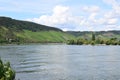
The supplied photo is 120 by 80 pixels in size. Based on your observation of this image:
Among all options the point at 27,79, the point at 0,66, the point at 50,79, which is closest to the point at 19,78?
the point at 27,79

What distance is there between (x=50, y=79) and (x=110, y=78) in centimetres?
1576

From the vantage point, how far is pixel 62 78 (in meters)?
78.9

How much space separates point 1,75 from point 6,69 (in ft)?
16.0

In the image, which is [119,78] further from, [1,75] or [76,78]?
[1,75]

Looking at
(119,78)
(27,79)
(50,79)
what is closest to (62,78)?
(50,79)

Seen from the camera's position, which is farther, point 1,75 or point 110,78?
point 110,78

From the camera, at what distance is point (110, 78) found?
7906 centimetres

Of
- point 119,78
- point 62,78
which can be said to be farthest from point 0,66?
point 119,78

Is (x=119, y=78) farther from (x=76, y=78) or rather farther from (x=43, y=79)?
(x=43, y=79)

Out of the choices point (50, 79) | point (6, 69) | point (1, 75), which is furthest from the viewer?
point (50, 79)

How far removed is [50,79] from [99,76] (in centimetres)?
1396

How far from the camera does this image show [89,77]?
8119cm

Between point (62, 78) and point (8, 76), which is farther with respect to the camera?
point (62, 78)

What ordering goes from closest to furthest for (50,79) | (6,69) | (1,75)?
1. (1,75)
2. (6,69)
3. (50,79)
